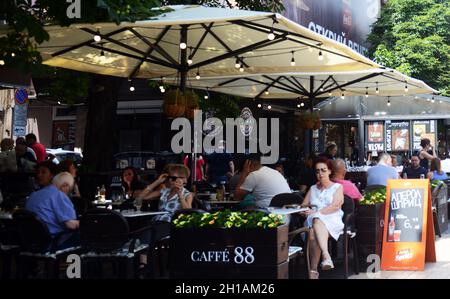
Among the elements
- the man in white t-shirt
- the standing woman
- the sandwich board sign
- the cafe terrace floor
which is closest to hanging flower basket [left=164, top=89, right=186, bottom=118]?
the man in white t-shirt

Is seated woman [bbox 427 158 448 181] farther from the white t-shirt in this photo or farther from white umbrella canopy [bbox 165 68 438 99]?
the white t-shirt

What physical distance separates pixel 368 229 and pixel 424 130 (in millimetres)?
15184

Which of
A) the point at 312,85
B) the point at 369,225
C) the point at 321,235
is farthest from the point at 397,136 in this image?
the point at 321,235

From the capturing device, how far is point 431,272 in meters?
9.55

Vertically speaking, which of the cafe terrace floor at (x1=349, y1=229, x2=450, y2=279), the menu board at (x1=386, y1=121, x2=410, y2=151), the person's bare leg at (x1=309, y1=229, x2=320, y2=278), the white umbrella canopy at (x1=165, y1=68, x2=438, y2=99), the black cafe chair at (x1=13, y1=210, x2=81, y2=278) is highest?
the white umbrella canopy at (x1=165, y1=68, x2=438, y2=99)

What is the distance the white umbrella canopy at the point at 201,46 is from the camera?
863cm

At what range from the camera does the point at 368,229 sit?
9617 millimetres

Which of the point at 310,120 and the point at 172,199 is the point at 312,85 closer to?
the point at 310,120

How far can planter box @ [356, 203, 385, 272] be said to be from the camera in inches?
377

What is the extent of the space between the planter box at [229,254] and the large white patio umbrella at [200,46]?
2.88 m

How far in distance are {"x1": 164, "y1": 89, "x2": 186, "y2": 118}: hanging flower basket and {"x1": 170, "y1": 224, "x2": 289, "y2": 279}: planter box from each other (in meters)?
4.50
